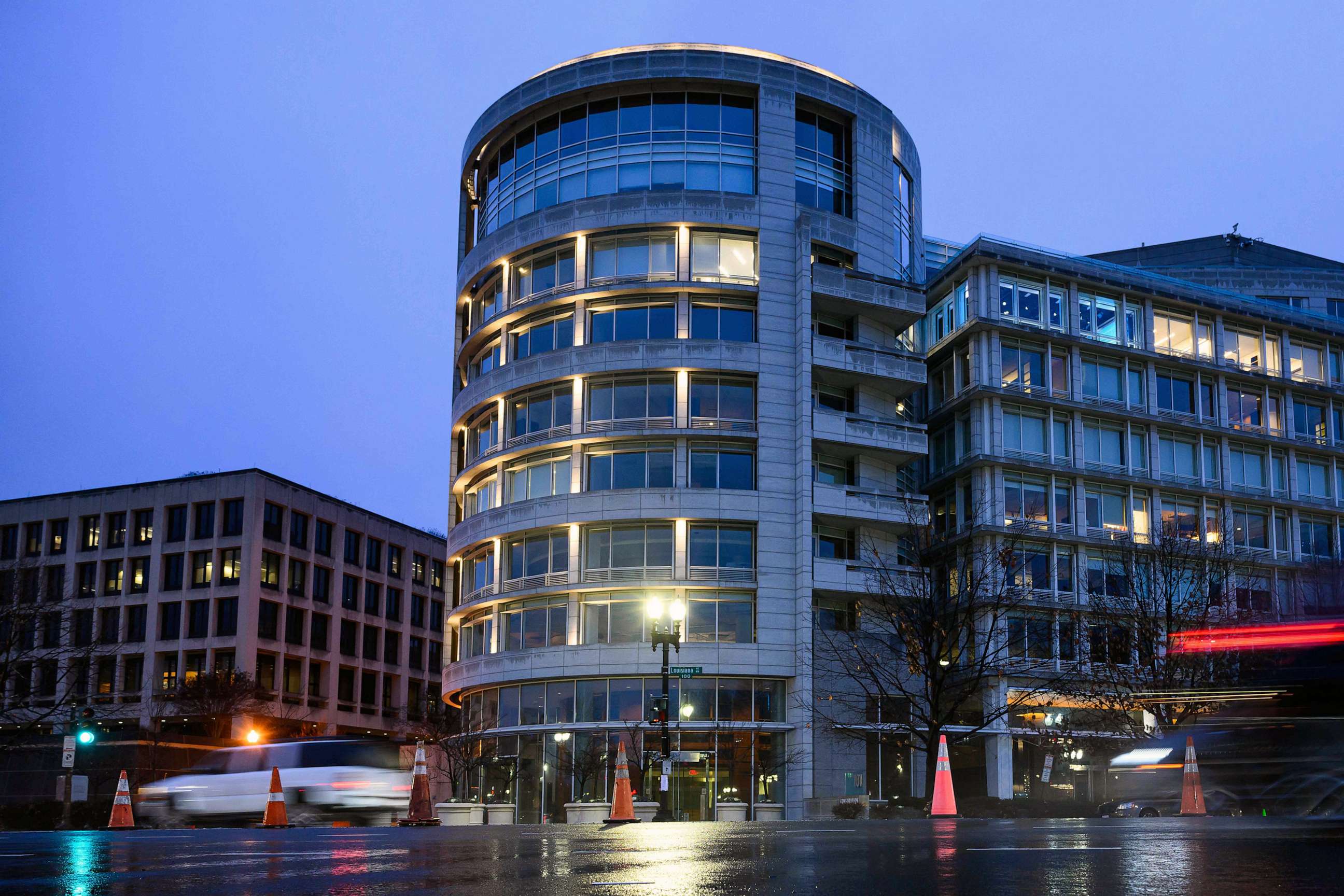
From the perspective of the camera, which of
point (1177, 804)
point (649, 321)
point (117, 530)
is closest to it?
point (1177, 804)

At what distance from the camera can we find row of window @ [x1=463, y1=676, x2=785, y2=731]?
5759cm

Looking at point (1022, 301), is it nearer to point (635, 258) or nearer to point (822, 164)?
point (822, 164)

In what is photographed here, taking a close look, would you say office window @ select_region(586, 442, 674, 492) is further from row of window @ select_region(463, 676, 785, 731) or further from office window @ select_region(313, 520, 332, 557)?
office window @ select_region(313, 520, 332, 557)

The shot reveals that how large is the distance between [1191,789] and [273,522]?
79703mm

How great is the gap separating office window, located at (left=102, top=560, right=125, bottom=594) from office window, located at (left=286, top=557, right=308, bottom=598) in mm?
10663

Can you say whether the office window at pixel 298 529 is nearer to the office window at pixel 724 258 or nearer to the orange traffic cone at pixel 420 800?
the office window at pixel 724 258

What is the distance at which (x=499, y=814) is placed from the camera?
145 feet

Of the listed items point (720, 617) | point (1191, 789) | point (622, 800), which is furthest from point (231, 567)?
point (1191, 789)

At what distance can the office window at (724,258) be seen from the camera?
62.2 metres

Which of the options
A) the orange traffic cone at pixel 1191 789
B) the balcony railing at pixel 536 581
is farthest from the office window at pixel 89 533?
the orange traffic cone at pixel 1191 789

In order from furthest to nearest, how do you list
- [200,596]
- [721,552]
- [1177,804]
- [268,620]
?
[268,620] < [200,596] < [721,552] < [1177,804]

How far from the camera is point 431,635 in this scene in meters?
111

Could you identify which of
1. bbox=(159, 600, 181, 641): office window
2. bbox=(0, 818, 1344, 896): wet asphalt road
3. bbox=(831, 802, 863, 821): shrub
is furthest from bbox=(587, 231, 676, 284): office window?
bbox=(0, 818, 1344, 896): wet asphalt road

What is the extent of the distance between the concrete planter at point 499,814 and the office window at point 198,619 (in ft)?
162
